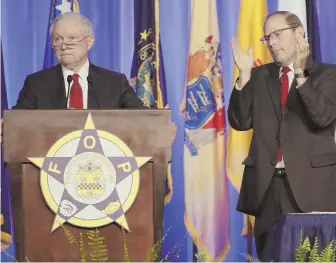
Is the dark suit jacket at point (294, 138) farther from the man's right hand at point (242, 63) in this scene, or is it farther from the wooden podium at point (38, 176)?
Answer: the wooden podium at point (38, 176)

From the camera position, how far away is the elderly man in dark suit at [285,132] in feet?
11.5

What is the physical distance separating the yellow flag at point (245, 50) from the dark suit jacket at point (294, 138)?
3.58 feet

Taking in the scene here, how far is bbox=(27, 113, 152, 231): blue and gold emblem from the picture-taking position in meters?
2.46

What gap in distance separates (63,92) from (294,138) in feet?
3.44

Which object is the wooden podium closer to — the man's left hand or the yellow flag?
the man's left hand

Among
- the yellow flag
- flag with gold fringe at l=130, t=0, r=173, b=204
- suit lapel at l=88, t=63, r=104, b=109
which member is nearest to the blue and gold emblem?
suit lapel at l=88, t=63, r=104, b=109

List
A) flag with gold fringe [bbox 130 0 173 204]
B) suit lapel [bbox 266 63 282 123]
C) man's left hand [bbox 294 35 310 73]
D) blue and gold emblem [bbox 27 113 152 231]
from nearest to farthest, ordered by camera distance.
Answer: blue and gold emblem [bbox 27 113 152 231] → man's left hand [bbox 294 35 310 73] → suit lapel [bbox 266 63 282 123] → flag with gold fringe [bbox 130 0 173 204]

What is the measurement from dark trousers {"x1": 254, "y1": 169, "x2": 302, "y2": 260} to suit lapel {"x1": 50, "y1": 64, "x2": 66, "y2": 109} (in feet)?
3.29

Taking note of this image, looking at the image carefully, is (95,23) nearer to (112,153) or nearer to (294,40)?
(294,40)

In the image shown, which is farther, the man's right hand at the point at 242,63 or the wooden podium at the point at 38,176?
the man's right hand at the point at 242,63

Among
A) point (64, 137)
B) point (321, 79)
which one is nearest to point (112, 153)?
point (64, 137)

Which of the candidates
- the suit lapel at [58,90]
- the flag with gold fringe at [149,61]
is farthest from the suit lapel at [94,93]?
the flag with gold fringe at [149,61]

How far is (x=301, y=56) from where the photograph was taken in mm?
3434

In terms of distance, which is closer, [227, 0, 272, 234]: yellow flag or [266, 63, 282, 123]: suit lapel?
[266, 63, 282, 123]: suit lapel
